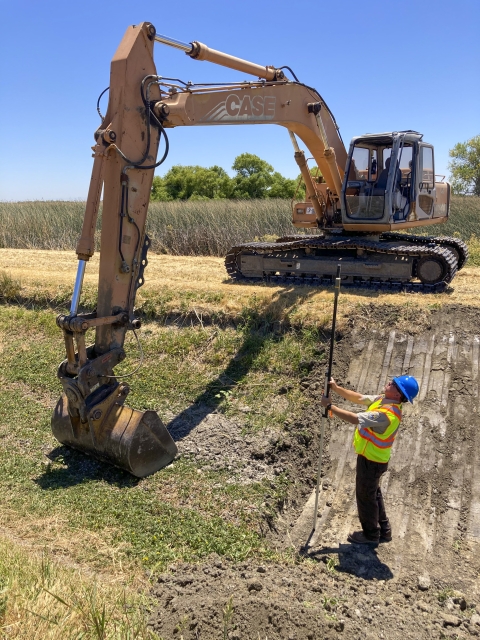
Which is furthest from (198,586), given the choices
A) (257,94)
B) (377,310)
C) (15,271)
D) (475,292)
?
(15,271)

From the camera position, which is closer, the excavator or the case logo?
the excavator

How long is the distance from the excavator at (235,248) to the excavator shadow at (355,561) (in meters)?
1.95

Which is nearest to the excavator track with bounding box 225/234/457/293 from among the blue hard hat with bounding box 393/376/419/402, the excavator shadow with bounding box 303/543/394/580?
the blue hard hat with bounding box 393/376/419/402

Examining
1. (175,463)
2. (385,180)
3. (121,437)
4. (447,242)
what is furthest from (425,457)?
(385,180)

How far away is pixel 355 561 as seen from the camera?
17.6 ft

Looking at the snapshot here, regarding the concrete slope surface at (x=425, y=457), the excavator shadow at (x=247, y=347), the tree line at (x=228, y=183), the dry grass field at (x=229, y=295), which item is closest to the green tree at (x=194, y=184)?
the tree line at (x=228, y=183)

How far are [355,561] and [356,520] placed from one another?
2.18 feet

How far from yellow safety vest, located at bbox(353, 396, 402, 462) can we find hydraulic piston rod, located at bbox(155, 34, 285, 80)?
4633 millimetres

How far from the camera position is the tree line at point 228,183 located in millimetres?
30547

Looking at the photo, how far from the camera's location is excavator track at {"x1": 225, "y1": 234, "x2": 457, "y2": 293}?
970 centimetres

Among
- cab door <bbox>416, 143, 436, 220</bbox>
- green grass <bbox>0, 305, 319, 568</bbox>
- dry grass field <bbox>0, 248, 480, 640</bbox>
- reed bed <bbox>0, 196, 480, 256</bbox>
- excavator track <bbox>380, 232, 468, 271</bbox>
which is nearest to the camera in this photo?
dry grass field <bbox>0, 248, 480, 640</bbox>

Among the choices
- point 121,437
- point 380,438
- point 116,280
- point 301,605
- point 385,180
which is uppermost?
point 385,180

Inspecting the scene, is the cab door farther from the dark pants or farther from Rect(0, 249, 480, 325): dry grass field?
the dark pants

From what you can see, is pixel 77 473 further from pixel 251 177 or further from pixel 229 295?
pixel 251 177
